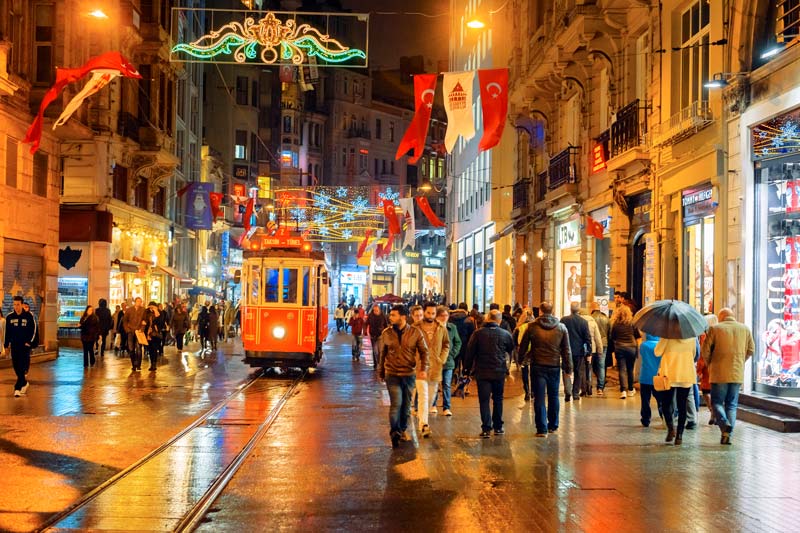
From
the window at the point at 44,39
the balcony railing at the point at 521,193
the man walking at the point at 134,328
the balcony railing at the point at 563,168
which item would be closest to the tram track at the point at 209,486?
the man walking at the point at 134,328

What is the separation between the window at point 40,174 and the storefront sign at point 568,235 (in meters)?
15.4

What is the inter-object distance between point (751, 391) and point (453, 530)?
375 inches

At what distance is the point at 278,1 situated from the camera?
308ft

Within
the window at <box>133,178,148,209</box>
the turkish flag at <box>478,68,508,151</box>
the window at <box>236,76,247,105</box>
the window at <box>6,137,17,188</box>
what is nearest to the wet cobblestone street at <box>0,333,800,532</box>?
the turkish flag at <box>478,68,508,151</box>

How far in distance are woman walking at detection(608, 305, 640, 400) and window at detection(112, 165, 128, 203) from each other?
24608mm

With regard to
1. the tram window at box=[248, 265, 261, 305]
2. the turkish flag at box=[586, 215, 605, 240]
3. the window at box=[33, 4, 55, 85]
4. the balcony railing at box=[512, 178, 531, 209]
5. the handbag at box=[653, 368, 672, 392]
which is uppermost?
the window at box=[33, 4, 55, 85]

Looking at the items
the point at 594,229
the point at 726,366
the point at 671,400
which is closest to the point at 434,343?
the point at 671,400

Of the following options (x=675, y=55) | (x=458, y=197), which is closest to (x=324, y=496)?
(x=675, y=55)

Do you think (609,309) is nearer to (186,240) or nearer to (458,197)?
(458,197)

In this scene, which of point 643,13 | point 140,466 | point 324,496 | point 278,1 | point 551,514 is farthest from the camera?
point 278,1

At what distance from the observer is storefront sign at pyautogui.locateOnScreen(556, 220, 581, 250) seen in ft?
92.6

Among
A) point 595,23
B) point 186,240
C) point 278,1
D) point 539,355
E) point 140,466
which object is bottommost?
point 140,466

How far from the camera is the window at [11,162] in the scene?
24.0 meters

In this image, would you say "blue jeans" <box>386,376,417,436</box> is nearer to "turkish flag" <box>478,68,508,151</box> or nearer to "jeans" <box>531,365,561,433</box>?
"jeans" <box>531,365,561,433</box>
